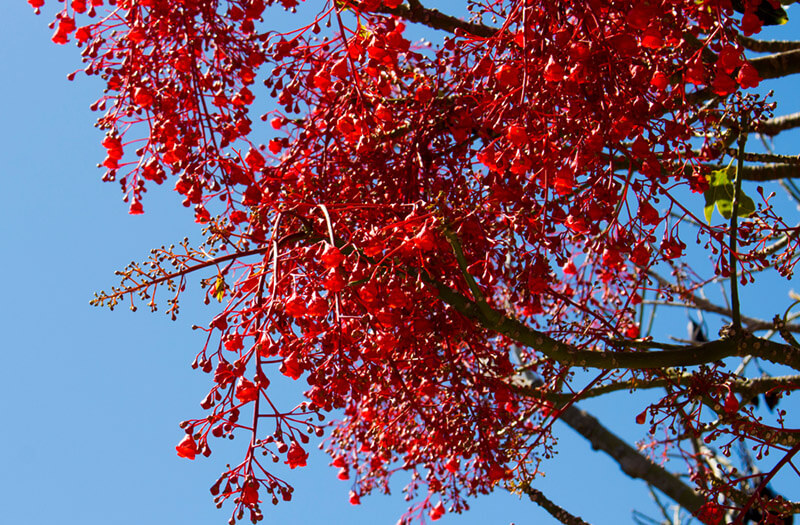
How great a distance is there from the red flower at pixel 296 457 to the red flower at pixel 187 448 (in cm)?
19

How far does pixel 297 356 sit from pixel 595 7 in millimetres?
930

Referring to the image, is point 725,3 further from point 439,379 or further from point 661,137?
point 439,379

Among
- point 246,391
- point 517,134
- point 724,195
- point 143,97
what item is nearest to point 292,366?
point 246,391

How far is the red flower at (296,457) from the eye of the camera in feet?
5.04

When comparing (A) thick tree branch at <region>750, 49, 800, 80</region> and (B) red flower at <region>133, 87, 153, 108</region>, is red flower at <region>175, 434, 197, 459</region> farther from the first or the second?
(A) thick tree branch at <region>750, 49, 800, 80</region>

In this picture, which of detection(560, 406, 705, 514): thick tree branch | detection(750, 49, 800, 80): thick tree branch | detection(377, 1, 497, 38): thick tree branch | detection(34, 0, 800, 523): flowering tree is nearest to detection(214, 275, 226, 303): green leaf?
detection(34, 0, 800, 523): flowering tree

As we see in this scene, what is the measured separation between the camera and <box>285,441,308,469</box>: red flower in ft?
5.04

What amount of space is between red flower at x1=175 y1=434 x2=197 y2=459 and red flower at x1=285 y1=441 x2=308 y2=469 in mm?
189

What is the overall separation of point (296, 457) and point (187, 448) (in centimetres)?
22

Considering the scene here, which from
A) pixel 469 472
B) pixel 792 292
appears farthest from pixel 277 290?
pixel 792 292

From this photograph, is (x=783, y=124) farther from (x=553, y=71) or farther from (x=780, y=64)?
(x=553, y=71)

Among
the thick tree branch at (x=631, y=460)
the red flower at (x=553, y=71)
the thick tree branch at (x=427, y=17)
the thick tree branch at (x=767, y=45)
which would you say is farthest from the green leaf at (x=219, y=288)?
the thick tree branch at (x=767, y=45)

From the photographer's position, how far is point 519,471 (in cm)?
216

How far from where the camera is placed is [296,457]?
1537mm
